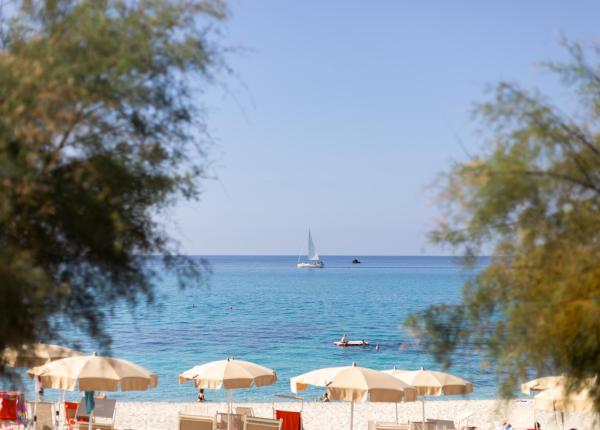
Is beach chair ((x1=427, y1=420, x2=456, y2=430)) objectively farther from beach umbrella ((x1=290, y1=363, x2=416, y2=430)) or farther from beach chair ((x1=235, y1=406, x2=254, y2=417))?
beach chair ((x1=235, y1=406, x2=254, y2=417))

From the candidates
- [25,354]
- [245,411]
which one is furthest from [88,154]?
[245,411]

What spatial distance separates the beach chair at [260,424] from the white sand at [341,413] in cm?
545

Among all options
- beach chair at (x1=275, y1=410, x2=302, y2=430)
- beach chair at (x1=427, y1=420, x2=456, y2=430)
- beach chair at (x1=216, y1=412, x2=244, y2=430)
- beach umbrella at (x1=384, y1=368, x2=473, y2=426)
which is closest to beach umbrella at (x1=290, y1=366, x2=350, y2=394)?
beach chair at (x1=275, y1=410, x2=302, y2=430)

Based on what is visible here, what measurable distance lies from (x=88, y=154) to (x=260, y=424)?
8970 mm

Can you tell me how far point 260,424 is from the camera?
1325cm

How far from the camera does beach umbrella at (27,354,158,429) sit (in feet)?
41.1

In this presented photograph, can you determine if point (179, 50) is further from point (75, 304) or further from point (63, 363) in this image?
point (63, 363)

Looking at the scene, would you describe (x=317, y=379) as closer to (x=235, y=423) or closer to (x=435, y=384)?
(x=235, y=423)

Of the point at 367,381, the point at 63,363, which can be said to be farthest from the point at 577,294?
the point at 63,363

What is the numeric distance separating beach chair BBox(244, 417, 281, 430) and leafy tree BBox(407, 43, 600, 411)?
24.6 feet

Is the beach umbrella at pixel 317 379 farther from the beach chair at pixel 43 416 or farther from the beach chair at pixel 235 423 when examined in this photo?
the beach chair at pixel 43 416

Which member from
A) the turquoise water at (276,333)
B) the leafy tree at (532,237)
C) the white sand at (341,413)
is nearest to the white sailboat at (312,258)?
the turquoise water at (276,333)

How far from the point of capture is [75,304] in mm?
5340

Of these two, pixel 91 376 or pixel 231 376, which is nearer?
pixel 91 376
